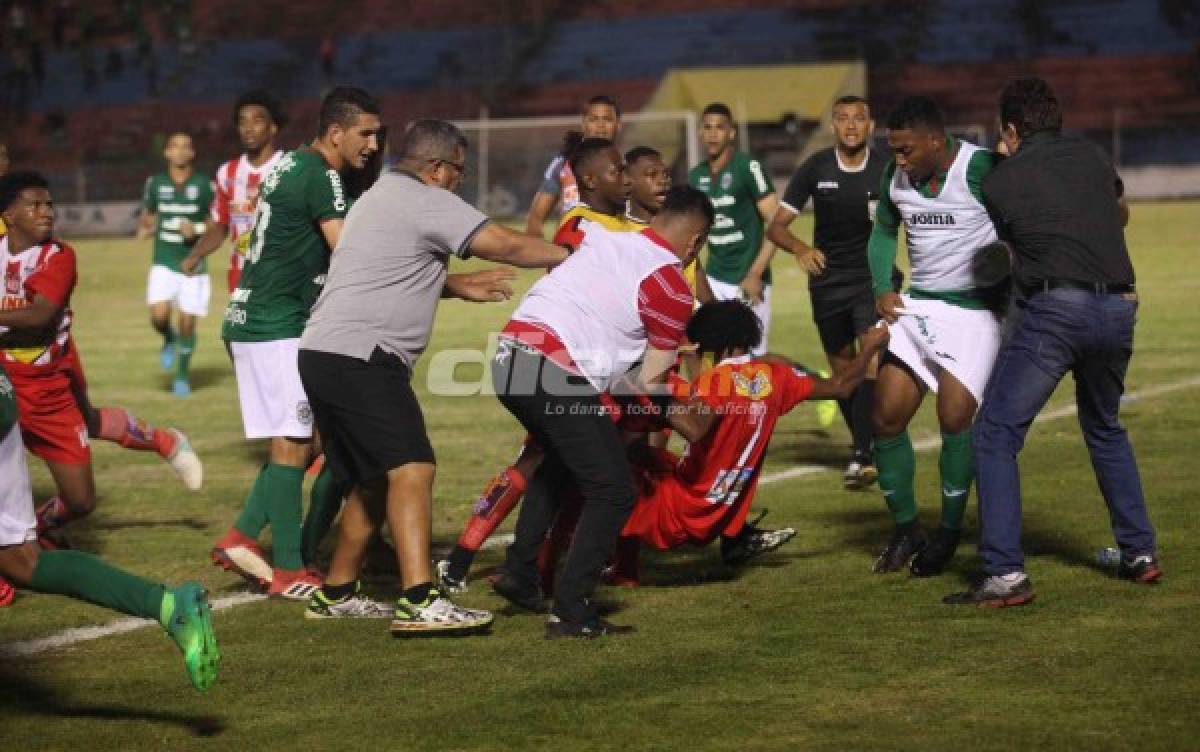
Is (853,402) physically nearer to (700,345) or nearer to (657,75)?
(700,345)

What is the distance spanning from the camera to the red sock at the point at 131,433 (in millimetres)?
10688

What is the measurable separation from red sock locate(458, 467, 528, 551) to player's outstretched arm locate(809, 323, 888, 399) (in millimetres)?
1459

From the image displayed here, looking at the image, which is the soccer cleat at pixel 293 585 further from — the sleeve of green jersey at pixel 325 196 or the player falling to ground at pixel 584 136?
the player falling to ground at pixel 584 136

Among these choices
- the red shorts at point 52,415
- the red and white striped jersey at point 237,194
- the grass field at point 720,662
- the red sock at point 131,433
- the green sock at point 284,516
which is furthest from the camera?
the red and white striped jersey at point 237,194

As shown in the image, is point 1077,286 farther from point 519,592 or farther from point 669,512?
point 519,592

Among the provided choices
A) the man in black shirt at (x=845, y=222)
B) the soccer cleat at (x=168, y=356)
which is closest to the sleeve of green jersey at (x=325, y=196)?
the man in black shirt at (x=845, y=222)

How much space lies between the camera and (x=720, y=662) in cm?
732

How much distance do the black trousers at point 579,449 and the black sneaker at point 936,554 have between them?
1779mm

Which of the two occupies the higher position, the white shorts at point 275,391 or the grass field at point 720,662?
the white shorts at point 275,391

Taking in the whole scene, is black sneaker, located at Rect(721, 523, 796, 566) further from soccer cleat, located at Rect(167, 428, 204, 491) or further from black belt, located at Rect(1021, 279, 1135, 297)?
soccer cleat, located at Rect(167, 428, 204, 491)

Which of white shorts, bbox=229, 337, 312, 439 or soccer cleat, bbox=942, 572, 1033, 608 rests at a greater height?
white shorts, bbox=229, 337, 312, 439

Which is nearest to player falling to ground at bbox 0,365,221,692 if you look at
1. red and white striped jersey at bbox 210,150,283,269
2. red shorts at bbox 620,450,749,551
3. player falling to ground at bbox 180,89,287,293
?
red shorts at bbox 620,450,749,551

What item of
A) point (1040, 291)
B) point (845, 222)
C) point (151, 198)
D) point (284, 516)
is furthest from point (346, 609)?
point (151, 198)

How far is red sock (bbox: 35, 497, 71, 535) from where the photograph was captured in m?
10.1
